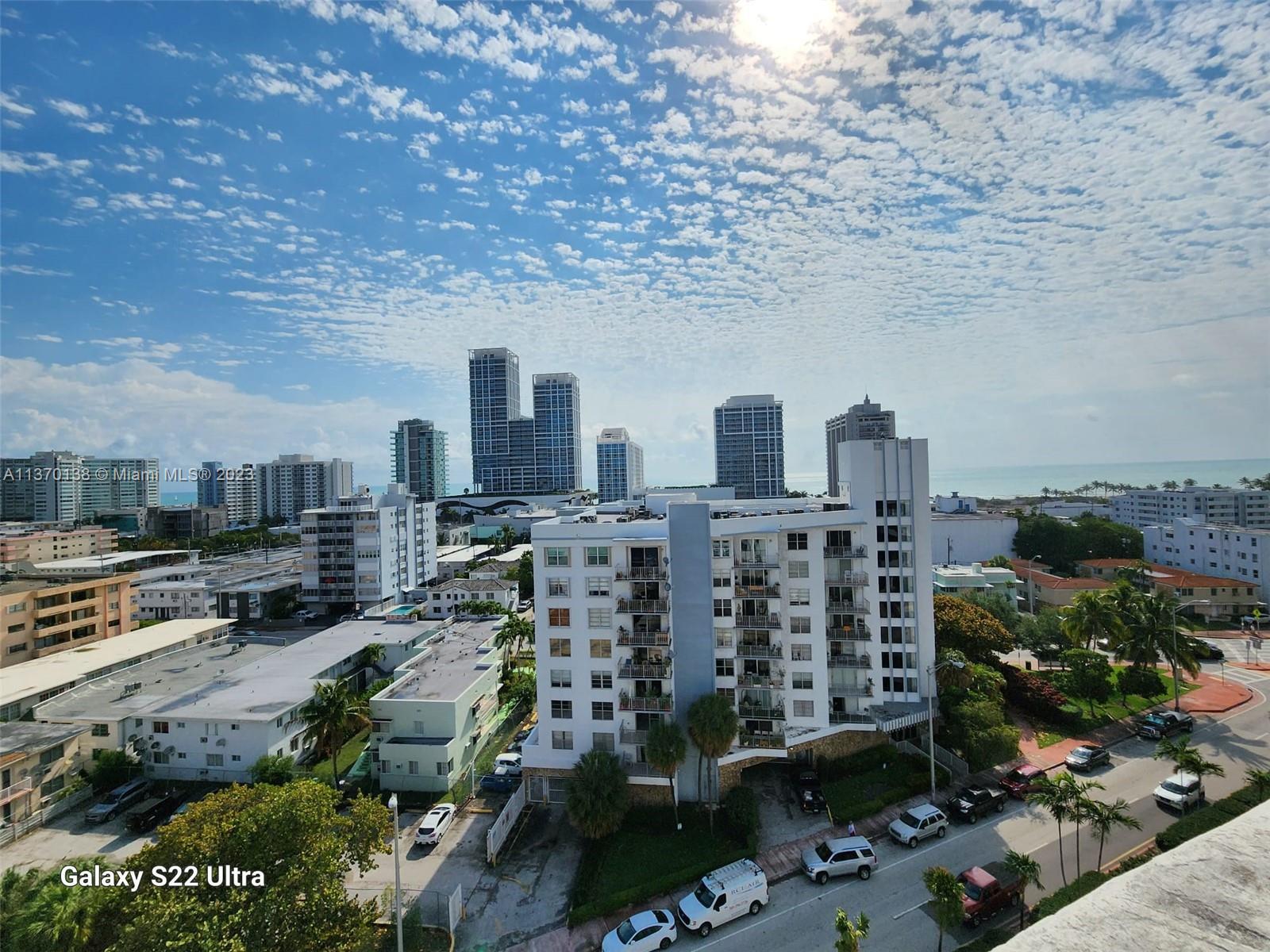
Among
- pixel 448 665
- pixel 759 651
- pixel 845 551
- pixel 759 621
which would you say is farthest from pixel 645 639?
pixel 448 665

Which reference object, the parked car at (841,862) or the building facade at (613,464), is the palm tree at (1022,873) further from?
the building facade at (613,464)

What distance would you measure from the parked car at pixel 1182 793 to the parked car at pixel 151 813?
41589 millimetres

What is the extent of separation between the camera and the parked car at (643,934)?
59.6 ft

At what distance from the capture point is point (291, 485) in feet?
568

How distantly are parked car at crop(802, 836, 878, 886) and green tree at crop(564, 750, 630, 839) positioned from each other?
23.4 ft

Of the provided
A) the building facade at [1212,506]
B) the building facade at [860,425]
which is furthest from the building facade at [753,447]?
the building facade at [1212,506]

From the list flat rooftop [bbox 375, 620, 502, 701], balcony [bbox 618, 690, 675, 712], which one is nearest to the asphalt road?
balcony [bbox 618, 690, 675, 712]

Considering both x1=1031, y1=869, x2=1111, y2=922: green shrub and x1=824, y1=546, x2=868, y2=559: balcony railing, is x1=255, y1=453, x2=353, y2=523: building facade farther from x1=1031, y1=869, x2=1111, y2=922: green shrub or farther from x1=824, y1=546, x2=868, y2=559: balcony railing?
x1=1031, y1=869, x2=1111, y2=922: green shrub

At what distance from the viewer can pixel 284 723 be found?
30.5 m

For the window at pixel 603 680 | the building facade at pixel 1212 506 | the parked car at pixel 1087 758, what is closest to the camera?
the window at pixel 603 680

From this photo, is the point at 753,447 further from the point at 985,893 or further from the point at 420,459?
the point at 985,893

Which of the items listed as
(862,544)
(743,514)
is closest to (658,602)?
(743,514)

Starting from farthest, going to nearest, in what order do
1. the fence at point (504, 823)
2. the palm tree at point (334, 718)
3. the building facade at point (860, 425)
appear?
the building facade at point (860, 425), the palm tree at point (334, 718), the fence at point (504, 823)

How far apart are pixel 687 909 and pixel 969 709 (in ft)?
50.4
